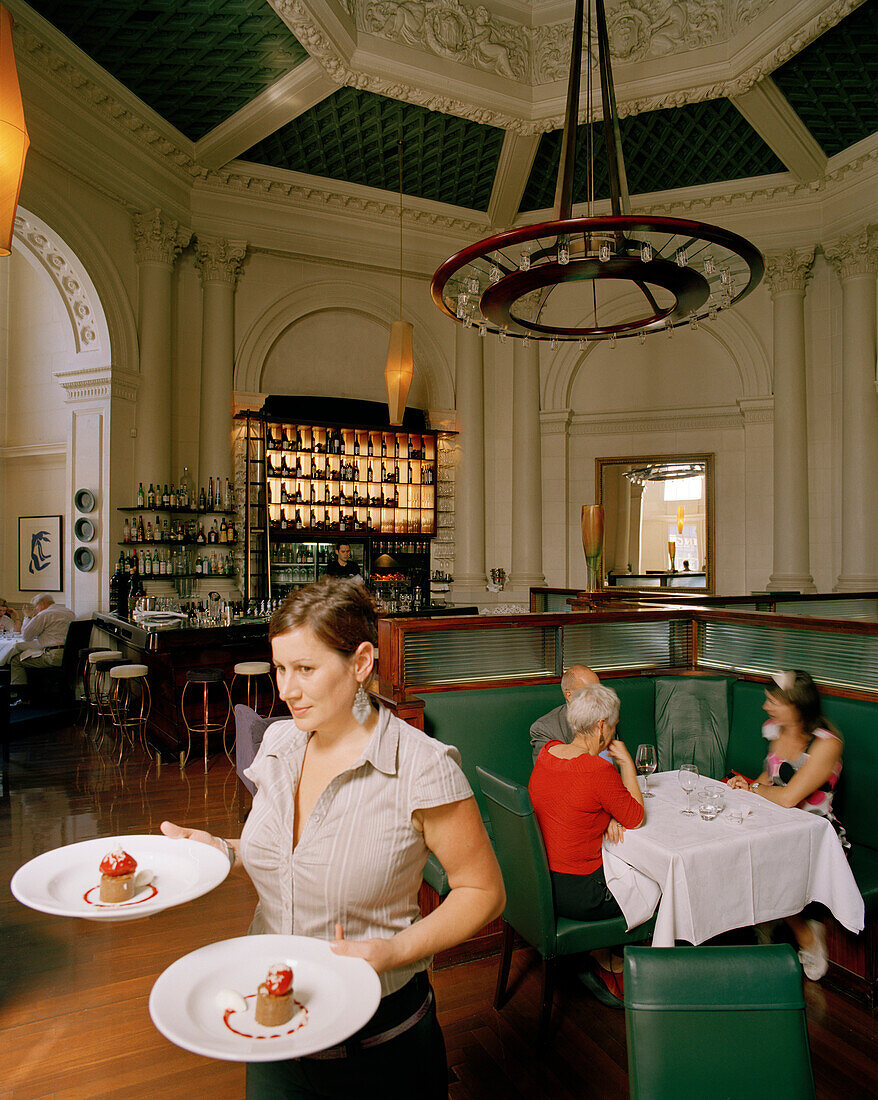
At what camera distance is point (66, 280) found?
307 inches

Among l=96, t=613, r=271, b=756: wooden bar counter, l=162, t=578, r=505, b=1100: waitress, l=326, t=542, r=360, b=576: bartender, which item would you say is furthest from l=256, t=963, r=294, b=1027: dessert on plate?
l=326, t=542, r=360, b=576: bartender

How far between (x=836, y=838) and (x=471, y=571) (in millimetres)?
7409

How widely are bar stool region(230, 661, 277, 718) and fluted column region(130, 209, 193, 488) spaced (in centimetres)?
274

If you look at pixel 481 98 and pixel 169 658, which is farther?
pixel 481 98

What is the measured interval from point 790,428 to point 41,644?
8.90 metres

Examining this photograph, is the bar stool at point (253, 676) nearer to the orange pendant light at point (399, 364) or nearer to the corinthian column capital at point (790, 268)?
the orange pendant light at point (399, 364)

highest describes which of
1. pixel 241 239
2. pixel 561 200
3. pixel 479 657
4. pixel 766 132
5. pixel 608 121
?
pixel 766 132

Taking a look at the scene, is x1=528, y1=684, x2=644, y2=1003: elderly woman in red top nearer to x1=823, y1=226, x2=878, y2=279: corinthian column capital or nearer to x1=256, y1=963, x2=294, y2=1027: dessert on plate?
x1=256, y1=963, x2=294, y2=1027: dessert on plate

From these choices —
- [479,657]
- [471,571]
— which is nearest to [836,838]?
[479,657]

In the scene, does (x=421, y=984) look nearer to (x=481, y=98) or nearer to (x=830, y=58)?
(x=481, y=98)

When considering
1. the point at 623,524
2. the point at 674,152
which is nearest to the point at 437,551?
the point at 623,524

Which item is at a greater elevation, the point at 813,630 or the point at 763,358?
the point at 763,358

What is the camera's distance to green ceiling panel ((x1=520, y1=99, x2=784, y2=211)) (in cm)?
813

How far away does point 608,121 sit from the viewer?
4098 millimetres
